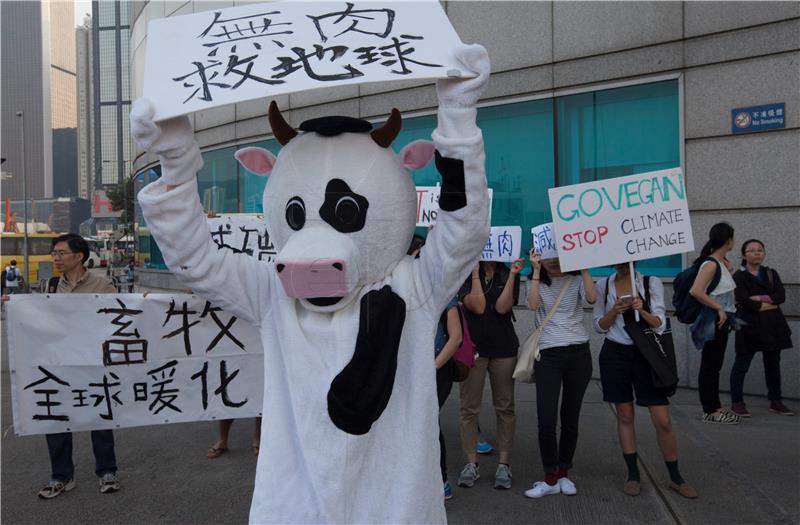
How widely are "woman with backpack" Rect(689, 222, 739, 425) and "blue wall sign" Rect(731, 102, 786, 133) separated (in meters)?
1.82

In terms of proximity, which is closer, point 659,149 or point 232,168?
point 659,149

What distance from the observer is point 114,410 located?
171 inches

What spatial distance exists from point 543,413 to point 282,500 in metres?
2.82

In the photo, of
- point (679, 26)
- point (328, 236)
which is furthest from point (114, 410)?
point (679, 26)

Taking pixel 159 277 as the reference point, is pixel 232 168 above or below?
above

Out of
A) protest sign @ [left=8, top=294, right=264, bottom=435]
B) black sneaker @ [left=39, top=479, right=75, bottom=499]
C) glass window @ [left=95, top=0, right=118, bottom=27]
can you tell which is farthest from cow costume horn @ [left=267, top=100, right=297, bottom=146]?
glass window @ [left=95, top=0, right=118, bottom=27]

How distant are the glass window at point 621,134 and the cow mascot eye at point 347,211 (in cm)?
668

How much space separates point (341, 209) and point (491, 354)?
3013 mm

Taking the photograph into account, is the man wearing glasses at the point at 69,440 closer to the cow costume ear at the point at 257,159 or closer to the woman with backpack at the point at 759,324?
the cow costume ear at the point at 257,159

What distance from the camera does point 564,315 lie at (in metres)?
5.01

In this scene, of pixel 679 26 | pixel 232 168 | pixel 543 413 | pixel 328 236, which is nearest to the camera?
pixel 328 236

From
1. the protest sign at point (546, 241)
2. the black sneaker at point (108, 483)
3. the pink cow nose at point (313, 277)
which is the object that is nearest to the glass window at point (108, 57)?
the black sneaker at point (108, 483)

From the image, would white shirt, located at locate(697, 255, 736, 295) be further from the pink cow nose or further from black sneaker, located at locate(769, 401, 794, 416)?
the pink cow nose

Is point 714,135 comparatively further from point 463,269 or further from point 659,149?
point 463,269
